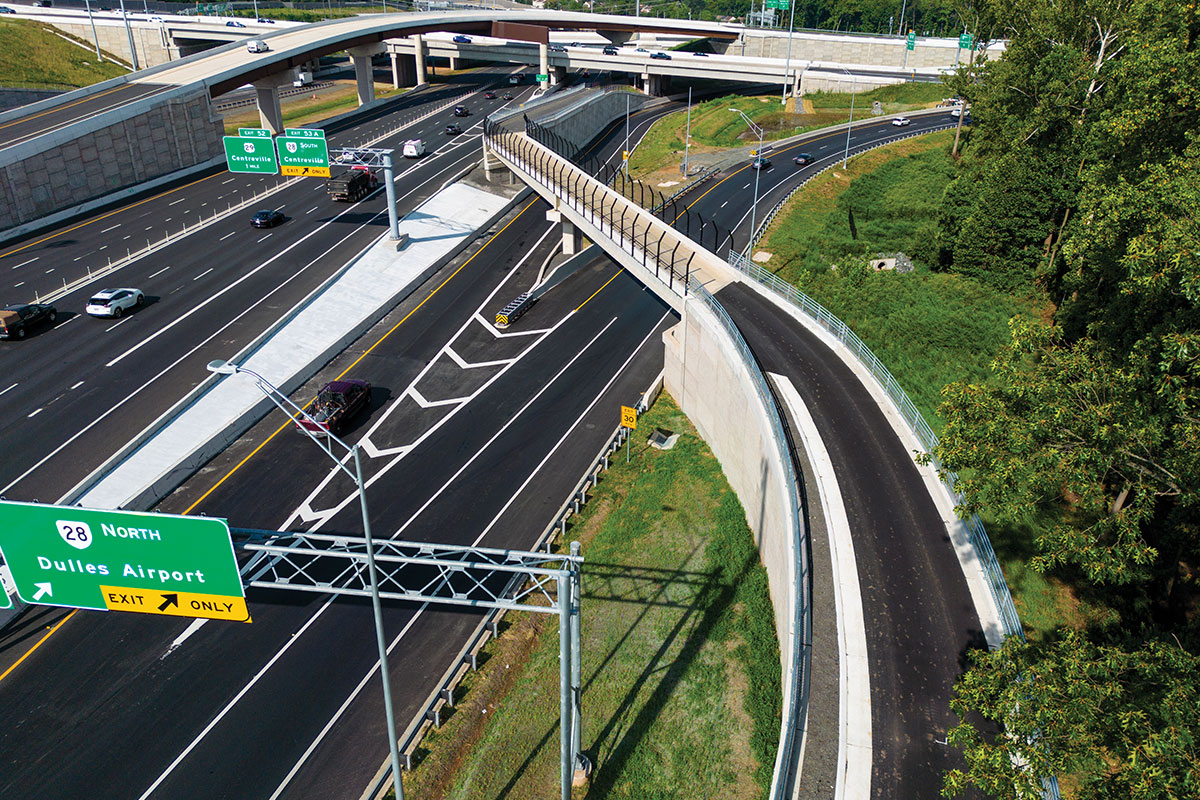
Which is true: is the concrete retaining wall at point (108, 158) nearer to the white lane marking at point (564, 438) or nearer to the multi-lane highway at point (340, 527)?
the multi-lane highway at point (340, 527)

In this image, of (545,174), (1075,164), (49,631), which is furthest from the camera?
(545,174)

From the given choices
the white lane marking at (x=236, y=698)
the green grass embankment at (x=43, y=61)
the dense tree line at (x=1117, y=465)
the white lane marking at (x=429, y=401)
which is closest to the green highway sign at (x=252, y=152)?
the white lane marking at (x=429, y=401)

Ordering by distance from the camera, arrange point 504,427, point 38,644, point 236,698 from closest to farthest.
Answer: point 236,698 → point 38,644 → point 504,427

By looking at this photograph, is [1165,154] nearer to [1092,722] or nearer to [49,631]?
[1092,722]

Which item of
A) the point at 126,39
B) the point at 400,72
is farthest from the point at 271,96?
the point at 126,39

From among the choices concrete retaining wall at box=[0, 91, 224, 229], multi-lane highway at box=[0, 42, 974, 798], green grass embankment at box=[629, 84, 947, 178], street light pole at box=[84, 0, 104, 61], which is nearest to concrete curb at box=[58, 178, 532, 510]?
multi-lane highway at box=[0, 42, 974, 798]

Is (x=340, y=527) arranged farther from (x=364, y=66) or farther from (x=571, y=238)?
(x=364, y=66)

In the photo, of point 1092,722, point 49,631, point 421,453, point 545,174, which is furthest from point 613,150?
point 1092,722
